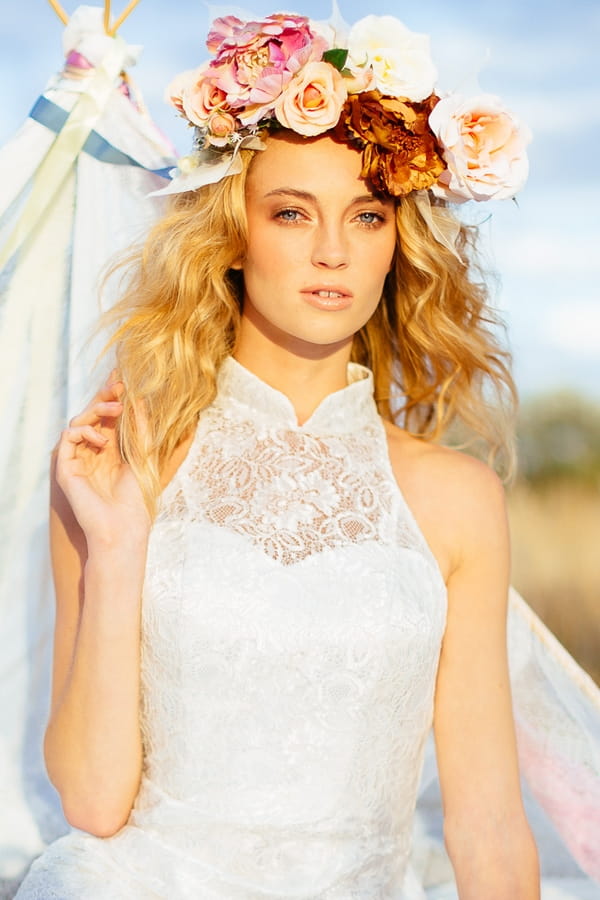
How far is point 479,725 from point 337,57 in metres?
1.53

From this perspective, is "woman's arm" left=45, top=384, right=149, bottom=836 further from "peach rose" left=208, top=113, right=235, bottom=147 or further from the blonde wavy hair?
"peach rose" left=208, top=113, right=235, bottom=147

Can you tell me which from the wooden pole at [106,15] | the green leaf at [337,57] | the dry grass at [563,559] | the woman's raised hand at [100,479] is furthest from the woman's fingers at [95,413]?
the dry grass at [563,559]

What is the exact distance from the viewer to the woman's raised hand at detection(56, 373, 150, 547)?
8.32 feet

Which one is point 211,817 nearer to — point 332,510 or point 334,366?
point 332,510

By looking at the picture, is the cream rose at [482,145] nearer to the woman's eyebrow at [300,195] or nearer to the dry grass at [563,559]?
the woman's eyebrow at [300,195]

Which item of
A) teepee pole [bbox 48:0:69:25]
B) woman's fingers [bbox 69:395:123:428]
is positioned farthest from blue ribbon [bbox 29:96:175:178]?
woman's fingers [bbox 69:395:123:428]

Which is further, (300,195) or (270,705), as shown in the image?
(300,195)

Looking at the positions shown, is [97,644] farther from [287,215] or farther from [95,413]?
[287,215]

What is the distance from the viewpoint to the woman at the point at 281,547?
246cm

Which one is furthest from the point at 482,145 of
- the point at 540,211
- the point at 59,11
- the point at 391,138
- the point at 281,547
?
the point at 540,211

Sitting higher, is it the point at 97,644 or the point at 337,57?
the point at 337,57

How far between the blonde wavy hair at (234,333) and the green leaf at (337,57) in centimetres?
28

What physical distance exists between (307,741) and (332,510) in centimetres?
51

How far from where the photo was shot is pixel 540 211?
14.5 m
